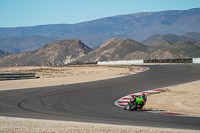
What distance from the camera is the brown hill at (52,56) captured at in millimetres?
167000

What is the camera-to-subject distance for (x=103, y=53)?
15038 centimetres

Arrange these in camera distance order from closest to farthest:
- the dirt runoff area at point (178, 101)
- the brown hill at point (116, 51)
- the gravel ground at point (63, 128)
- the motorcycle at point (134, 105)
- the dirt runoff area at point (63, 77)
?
the gravel ground at point (63, 128) < the motorcycle at point (134, 105) < the dirt runoff area at point (178, 101) < the dirt runoff area at point (63, 77) < the brown hill at point (116, 51)

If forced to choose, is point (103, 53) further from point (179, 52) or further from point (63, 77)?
point (63, 77)

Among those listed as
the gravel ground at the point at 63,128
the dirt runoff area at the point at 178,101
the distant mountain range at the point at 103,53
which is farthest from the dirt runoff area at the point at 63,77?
the distant mountain range at the point at 103,53

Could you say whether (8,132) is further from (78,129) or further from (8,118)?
(8,118)

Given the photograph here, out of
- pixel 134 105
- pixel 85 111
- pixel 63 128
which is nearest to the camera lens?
pixel 63 128

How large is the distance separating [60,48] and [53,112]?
165m

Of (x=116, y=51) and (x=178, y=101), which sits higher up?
(x=116, y=51)

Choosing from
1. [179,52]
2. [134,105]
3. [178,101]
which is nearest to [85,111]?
[134,105]

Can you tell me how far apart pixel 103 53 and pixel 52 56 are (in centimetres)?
3239

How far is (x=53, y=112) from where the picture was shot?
45.3 ft

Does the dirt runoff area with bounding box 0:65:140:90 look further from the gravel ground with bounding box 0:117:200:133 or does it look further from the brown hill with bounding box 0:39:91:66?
the brown hill with bounding box 0:39:91:66

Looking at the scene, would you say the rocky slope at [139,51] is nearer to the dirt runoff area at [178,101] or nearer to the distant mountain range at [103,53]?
the distant mountain range at [103,53]

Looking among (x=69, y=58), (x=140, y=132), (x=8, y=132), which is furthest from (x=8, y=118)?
(x=69, y=58)
